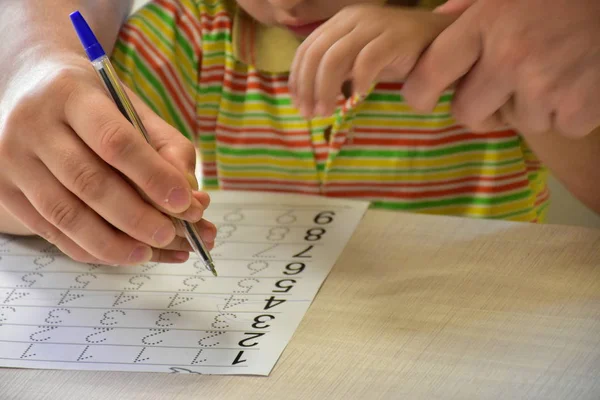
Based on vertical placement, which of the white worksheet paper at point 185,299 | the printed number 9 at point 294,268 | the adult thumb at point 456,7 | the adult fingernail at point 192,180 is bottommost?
the printed number 9 at point 294,268

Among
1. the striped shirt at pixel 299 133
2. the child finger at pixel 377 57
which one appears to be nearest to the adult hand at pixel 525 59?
the child finger at pixel 377 57

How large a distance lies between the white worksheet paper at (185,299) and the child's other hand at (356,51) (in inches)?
4.4

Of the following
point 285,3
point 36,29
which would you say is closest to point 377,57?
point 285,3

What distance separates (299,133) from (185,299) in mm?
369

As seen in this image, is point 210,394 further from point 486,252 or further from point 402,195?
point 402,195

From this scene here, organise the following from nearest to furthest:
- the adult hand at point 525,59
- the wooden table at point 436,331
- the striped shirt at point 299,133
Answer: the wooden table at point 436,331 < the adult hand at point 525,59 < the striped shirt at point 299,133

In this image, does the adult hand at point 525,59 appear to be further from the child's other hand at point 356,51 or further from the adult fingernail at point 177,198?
the adult fingernail at point 177,198

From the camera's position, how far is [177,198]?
0.48 metres

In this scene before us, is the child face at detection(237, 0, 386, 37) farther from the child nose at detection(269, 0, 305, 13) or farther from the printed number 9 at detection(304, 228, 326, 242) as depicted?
the printed number 9 at detection(304, 228, 326, 242)

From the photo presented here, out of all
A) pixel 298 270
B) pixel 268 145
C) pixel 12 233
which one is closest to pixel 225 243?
pixel 298 270

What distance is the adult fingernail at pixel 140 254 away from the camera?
515mm

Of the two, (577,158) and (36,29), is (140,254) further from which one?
(577,158)

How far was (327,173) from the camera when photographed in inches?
33.8

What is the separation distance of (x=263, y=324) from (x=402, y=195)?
401 mm
